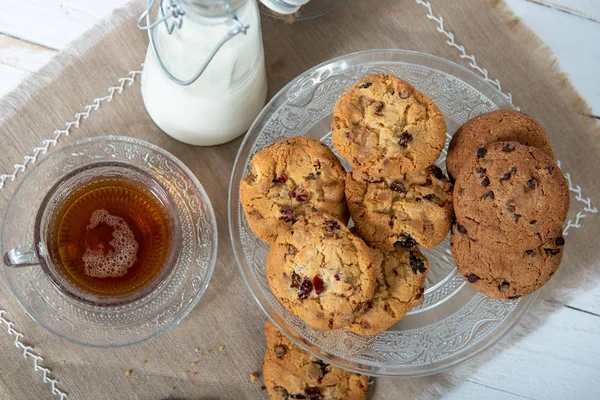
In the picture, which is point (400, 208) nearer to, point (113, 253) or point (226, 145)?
point (226, 145)

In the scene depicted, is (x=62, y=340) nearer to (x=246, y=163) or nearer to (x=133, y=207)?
(x=133, y=207)

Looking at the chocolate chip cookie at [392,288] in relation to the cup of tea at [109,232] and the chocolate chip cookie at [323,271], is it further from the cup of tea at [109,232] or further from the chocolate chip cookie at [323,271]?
the cup of tea at [109,232]

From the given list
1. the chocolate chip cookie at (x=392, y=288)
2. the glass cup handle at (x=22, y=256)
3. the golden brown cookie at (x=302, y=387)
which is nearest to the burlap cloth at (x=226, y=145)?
the golden brown cookie at (x=302, y=387)

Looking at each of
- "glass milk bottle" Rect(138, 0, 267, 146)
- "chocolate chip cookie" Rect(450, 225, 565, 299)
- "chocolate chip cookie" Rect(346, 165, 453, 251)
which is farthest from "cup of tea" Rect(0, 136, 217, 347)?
"chocolate chip cookie" Rect(450, 225, 565, 299)

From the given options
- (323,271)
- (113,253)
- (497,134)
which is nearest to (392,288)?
(323,271)

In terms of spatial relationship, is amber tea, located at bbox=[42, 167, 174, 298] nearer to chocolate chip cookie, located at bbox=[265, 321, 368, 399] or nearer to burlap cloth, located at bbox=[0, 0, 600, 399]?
burlap cloth, located at bbox=[0, 0, 600, 399]

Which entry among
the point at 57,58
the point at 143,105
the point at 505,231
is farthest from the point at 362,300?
the point at 57,58
